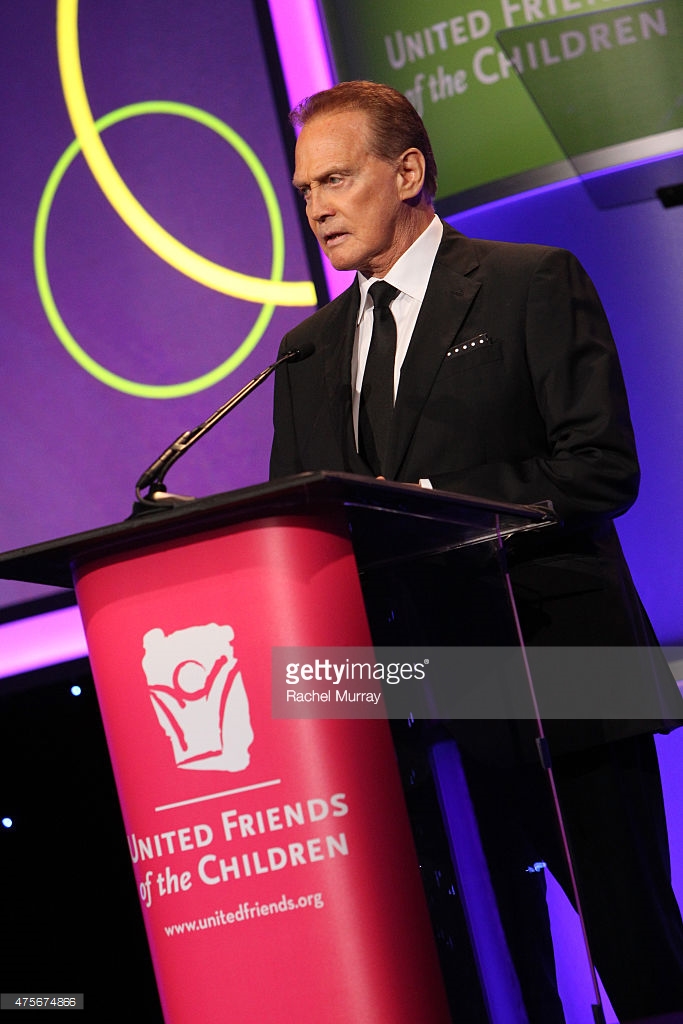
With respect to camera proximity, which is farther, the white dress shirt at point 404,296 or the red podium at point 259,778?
the white dress shirt at point 404,296

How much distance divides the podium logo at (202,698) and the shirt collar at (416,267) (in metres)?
1.01

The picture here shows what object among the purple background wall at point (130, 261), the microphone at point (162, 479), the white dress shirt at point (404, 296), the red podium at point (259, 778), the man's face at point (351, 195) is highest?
the purple background wall at point (130, 261)

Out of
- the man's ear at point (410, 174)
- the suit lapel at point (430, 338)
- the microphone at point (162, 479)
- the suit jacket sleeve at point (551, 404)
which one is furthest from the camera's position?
the man's ear at point (410, 174)

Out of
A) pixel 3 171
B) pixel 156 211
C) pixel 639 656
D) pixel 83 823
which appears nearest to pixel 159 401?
pixel 156 211

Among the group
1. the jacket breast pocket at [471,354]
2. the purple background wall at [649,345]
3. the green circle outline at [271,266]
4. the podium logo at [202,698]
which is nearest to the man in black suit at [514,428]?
the jacket breast pocket at [471,354]

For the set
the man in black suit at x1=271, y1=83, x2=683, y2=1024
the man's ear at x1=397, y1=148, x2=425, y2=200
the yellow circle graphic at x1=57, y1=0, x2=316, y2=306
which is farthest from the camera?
the yellow circle graphic at x1=57, y1=0, x2=316, y2=306

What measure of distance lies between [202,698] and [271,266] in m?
2.12

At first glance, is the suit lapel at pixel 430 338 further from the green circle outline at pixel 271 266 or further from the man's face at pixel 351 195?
the green circle outline at pixel 271 266

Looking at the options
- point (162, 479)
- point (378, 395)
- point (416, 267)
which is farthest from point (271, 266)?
point (162, 479)

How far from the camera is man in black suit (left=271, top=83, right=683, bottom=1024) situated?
69.4 inches

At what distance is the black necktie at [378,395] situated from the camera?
7.07ft

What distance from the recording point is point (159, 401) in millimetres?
3387

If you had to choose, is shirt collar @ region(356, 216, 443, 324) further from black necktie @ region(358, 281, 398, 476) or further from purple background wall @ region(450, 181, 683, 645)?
purple background wall @ region(450, 181, 683, 645)

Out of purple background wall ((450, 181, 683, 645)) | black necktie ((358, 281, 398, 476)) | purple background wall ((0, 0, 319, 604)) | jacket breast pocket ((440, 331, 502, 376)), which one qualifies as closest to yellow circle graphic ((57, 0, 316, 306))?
purple background wall ((0, 0, 319, 604))
